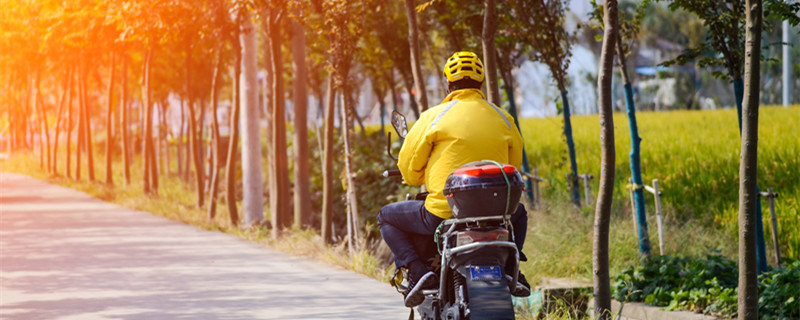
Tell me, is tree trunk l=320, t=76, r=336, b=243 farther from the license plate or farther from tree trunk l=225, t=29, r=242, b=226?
the license plate

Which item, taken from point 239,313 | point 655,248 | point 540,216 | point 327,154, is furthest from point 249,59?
point 239,313

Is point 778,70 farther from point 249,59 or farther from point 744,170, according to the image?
point 744,170

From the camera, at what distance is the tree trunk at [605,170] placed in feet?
25.9

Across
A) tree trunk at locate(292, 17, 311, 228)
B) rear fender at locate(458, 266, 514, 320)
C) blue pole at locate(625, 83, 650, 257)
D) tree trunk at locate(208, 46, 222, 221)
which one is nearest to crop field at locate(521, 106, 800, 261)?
blue pole at locate(625, 83, 650, 257)

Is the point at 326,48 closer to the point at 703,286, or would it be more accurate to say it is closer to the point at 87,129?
the point at 703,286

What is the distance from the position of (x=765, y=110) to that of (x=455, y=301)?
20089 mm

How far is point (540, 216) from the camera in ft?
41.5

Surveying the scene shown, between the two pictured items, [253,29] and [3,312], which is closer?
[3,312]

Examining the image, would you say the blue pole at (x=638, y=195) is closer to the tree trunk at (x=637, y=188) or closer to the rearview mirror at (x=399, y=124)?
the tree trunk at (x=637, y=188)

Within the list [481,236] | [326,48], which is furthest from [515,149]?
[326,48]

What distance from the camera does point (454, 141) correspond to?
19.0 ft

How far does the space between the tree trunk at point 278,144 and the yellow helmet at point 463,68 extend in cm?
929

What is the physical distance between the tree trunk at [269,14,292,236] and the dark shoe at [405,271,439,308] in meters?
9.12

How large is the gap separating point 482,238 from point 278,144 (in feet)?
35.2
